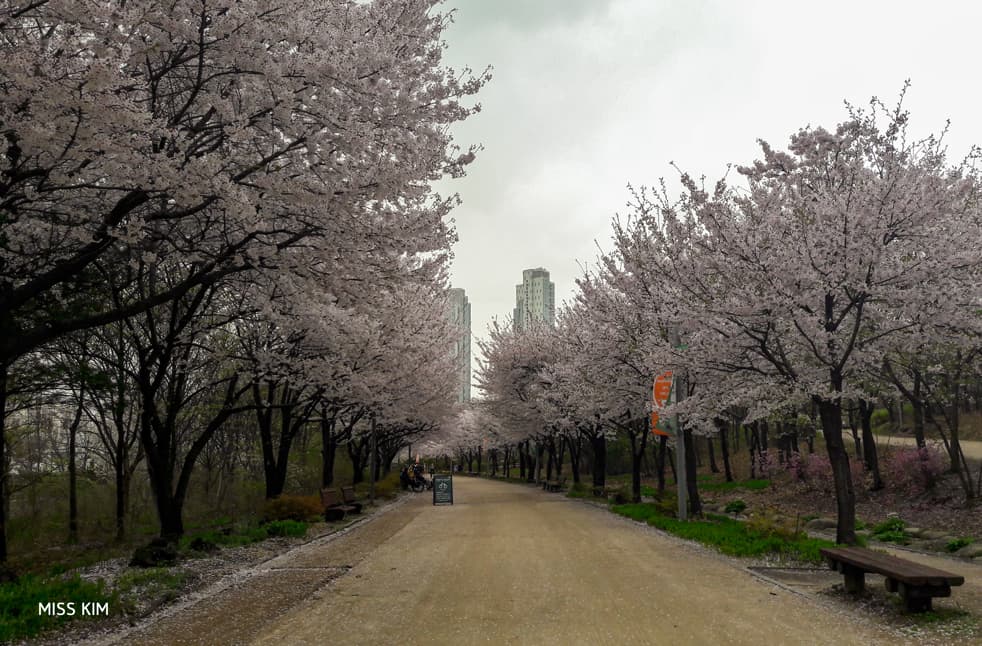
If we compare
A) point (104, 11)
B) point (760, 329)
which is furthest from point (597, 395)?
point (104, 11)

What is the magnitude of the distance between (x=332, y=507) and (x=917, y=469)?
16.4 m

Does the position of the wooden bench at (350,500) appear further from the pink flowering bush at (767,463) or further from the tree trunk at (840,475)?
the pink flowering bush at (767,463)

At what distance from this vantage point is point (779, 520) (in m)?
14.0

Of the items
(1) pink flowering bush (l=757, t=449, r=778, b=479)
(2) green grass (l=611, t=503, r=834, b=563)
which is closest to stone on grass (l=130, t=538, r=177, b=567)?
(2) green grass (l=611, t=503, r=834, b=563)

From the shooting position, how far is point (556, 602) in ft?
24.6

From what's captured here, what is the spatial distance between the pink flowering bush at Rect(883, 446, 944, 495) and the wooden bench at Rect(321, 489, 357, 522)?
1607 centimetres

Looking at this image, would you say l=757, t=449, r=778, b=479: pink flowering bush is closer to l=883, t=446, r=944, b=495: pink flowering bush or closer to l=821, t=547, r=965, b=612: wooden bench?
l=883, t=446, r=944, b=495: pink flowering bush

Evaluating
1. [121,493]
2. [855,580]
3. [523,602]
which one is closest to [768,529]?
[855,580]

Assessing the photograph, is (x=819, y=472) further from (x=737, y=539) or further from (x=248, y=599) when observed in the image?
(x=248, y=599)

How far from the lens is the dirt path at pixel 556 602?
614 cm

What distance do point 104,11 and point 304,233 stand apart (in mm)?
3039

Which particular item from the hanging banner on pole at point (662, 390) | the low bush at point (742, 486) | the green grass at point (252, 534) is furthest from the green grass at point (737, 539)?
the low bush at point (742, 486)

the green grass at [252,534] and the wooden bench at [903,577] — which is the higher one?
the wooden bench at [903,577]

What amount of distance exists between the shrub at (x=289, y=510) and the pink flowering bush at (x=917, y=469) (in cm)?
1664
